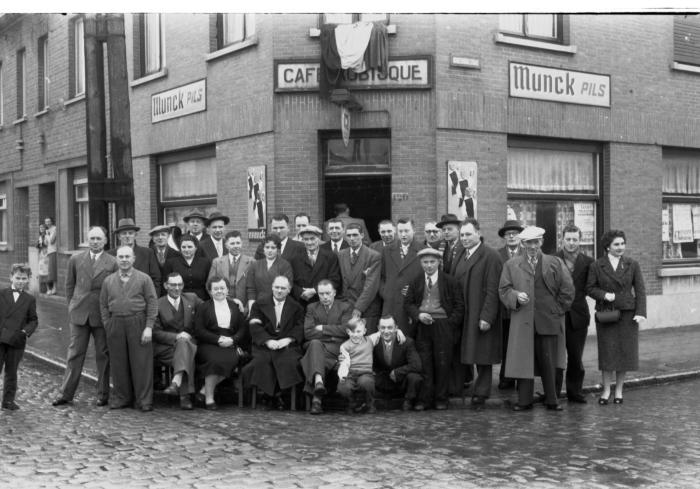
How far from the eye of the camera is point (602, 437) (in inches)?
310

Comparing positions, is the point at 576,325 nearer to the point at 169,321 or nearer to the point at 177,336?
the point at 177,336

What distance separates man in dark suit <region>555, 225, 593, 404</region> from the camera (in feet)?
32.2

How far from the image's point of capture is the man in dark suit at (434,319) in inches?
372

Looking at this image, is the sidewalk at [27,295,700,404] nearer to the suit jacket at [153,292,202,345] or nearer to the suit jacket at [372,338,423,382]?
the suit jacket at [372,338,423,382]

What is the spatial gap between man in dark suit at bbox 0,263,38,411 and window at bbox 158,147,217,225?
6235mm

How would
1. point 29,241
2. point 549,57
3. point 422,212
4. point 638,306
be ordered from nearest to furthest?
point 638,306
point 422,212
point 549,57
point 29,241

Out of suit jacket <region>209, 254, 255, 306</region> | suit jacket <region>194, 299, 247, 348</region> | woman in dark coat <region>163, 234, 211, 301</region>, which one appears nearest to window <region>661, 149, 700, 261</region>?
suit jacket <region>209, 254, 255, 306</region>

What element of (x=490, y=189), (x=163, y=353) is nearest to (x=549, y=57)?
(x=490, y=189)

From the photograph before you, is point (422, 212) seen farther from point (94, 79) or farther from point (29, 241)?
point (29, 241)

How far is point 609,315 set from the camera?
32.0 feet

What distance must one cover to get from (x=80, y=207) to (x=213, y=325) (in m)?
12.9

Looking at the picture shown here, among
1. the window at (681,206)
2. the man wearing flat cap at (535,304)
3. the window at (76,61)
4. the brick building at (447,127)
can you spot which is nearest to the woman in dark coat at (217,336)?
the man wearing flat cap at (535,304)
